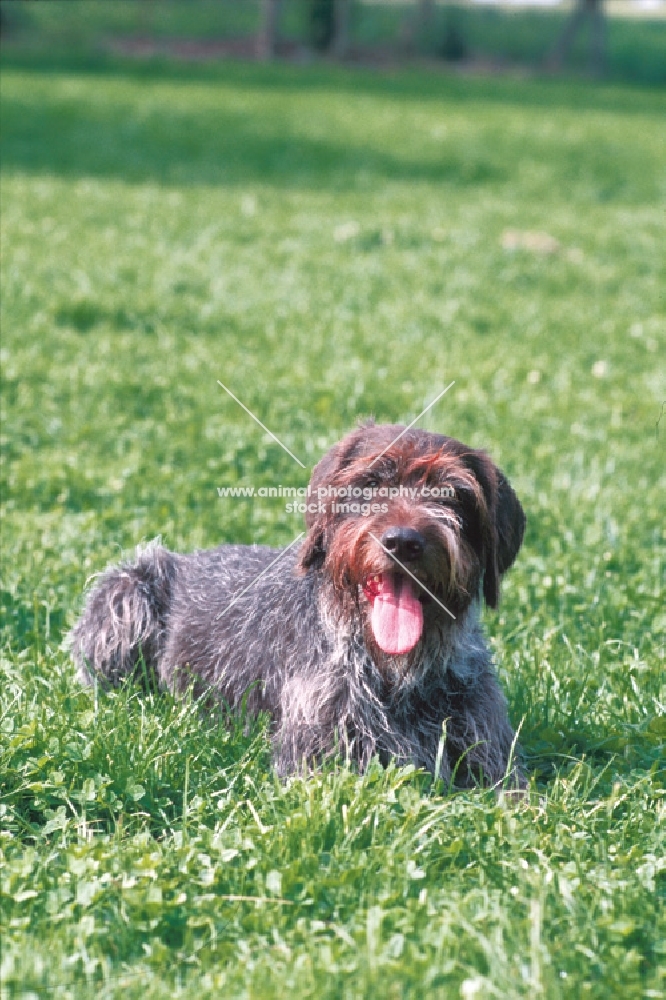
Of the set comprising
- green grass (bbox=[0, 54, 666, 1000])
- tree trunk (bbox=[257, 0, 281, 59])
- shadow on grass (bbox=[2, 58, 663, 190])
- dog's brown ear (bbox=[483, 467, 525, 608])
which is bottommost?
green grass (bbox=[0, 54, 666, 1000])

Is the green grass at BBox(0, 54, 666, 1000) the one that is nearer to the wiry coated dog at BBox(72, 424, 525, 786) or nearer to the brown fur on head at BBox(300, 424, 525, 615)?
the wiry coated dog at BBox(72, 424, 525, 786)

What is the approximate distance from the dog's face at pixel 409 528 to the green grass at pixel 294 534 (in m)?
0.60

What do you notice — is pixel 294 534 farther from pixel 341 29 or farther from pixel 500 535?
pixel 341 29

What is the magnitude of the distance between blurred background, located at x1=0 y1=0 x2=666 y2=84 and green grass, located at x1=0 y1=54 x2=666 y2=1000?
25.3 m

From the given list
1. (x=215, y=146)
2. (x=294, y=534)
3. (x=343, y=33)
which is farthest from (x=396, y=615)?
(x=343, y=33)

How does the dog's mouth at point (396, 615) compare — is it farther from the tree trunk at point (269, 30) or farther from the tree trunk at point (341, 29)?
the tree trunk at point (341, 29)

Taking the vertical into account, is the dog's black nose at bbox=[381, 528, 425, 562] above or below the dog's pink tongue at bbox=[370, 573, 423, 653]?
above

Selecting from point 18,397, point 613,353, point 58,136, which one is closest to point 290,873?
point 18,397

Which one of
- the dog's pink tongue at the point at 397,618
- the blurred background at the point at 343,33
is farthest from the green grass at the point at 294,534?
the blurred background at the point at 343,33

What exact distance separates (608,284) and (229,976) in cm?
1146

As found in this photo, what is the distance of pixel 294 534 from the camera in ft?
21.6

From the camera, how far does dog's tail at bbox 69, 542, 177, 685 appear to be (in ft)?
16.9

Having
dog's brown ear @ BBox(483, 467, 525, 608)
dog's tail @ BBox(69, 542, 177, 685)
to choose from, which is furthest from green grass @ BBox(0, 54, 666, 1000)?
dog's brown ear @ BBox(483, 467, 525, 608)

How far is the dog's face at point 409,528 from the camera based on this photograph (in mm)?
3889
